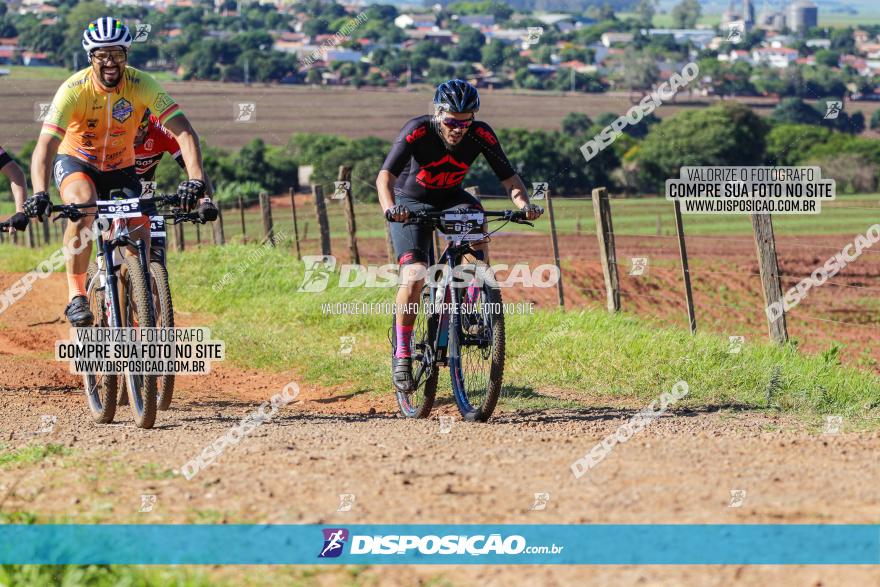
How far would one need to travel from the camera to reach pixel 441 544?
189 inches

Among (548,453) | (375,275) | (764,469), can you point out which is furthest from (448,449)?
(375,275)

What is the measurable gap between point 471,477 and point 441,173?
9.80ft

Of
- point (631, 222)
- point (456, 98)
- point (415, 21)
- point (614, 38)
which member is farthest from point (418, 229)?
point (614, 38)

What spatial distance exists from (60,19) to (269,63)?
28.6 meters

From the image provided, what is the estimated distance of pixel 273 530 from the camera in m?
4.90

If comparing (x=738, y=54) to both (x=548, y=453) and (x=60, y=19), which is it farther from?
(x=548, y=453)

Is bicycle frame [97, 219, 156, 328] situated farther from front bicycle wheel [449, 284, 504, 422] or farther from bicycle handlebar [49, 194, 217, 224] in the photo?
front bicycle wheel [449, 284, 504, 422]

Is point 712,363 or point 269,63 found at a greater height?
point 269,63

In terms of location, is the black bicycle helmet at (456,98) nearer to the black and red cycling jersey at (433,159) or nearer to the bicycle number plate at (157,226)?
the black and red cycling jersey at (433,159)

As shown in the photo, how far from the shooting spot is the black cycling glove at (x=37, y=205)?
24.4ft

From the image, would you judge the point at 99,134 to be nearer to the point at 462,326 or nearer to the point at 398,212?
the point at 398,212

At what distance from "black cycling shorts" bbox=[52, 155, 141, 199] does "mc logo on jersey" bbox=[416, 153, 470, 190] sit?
2011 mm

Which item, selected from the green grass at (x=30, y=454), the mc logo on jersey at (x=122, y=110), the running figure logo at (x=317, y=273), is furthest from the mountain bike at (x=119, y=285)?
the running figure logo at (x=317, y=273)

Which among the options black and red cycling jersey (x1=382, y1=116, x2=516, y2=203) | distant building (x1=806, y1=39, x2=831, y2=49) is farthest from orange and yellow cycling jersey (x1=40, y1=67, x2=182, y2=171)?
distant building (x1=806, y1=39, x2=831, y2=49)
